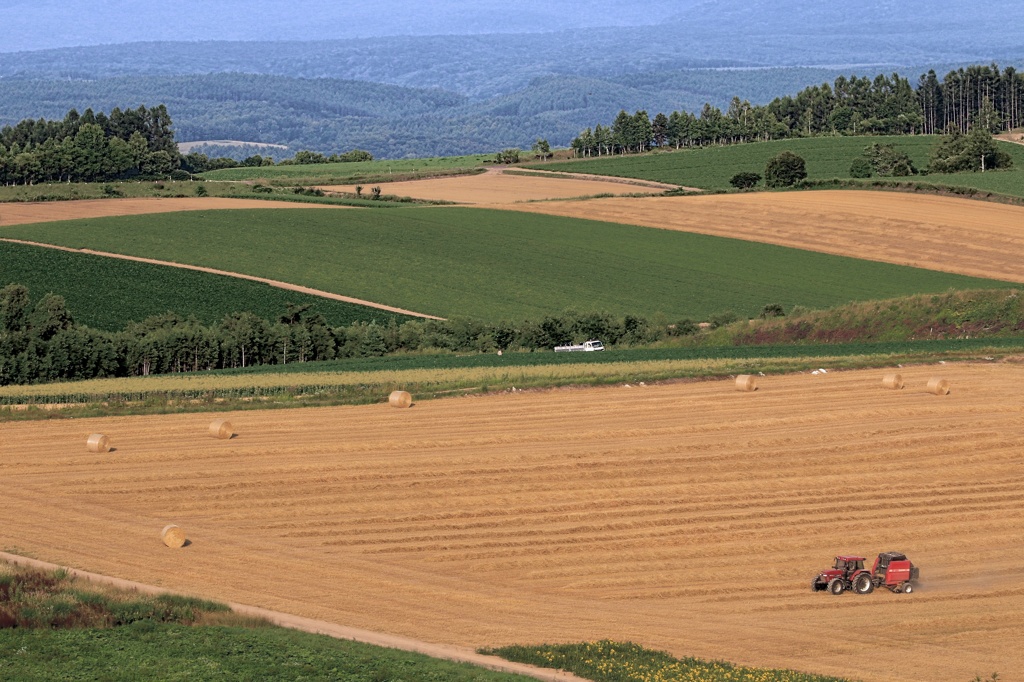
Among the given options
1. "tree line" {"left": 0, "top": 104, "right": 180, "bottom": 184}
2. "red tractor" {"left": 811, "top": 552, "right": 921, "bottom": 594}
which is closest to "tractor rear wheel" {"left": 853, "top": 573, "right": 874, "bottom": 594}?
"red tractor" {"left": 811, "top": 552, "right": 921, "bottom": 594}

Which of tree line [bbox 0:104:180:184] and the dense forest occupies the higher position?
tree line [bbox 0:104:180:184]

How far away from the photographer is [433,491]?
1533 inches

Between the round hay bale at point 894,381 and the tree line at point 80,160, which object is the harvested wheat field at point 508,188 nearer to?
the tree line at point 80,160

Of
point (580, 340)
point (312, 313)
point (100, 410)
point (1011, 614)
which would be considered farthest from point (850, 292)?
point (1011, 614)

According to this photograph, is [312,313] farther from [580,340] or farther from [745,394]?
[745,394]

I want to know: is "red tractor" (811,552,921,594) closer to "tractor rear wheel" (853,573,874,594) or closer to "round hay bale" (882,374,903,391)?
"tractor rear wheel" (853,573,874,594)

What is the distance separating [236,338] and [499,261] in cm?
3121

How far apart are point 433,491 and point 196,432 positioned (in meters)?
10.6

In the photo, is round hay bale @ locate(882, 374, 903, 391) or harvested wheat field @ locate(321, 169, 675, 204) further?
harvested wheat field @ locate(321, 169, 675, 204)

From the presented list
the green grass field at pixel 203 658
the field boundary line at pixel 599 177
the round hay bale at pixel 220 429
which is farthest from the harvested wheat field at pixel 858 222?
the green grass field at pixel 203 658

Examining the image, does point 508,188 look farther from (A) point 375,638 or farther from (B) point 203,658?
(B) point 203,658

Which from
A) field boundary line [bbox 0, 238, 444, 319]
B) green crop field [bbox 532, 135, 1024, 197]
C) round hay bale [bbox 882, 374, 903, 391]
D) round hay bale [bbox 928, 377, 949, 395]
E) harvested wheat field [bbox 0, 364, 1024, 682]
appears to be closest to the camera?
harvested wheat field [bbox 0, 364, 1024, 682]

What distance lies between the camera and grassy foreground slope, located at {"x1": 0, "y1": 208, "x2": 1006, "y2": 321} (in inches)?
3401

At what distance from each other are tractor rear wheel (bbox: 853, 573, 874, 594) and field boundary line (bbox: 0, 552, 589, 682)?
883cm
